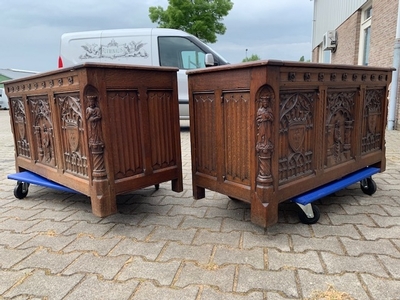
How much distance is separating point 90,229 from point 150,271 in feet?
2.61

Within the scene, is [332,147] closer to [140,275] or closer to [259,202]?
[259,202]

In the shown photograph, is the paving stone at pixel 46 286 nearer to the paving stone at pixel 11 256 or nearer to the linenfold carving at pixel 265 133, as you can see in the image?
the paving stone at pixel 11 256

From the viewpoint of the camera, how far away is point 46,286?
158 cm

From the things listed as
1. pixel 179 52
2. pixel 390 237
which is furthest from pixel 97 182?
pixel 179 52

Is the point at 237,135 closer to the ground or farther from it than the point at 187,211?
farther from it

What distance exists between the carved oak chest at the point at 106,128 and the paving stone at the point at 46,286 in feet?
1.78

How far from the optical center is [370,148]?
2867 millimetres

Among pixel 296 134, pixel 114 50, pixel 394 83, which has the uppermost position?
pixel 114 50

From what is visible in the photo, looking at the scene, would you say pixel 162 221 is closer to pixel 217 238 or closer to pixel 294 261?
pixel 217 238

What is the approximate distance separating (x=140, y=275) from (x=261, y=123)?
43.5 inches

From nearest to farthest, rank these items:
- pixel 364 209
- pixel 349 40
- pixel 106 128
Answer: pixel 106 128
pixel 364 209
pixel 349 40

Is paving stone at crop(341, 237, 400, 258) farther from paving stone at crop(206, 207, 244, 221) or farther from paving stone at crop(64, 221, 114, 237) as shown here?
paving stone at crop(64, 221, 114, 237)

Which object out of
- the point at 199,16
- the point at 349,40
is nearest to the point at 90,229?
the point at 349,40

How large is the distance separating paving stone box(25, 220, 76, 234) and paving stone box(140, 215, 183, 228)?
56 cm
